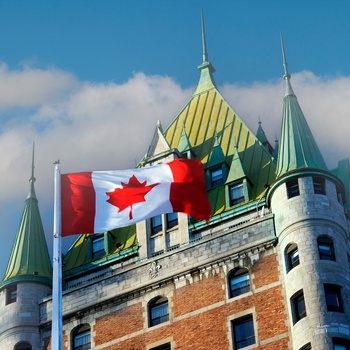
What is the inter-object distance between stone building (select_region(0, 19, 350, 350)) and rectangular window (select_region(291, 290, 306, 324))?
0.05m

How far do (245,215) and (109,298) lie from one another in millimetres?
8028

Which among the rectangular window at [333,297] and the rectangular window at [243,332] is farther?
the rectangular window at [243,332]

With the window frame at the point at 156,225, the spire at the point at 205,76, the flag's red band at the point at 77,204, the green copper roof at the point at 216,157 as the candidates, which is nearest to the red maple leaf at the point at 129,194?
the flag's red band at the point at 77,204

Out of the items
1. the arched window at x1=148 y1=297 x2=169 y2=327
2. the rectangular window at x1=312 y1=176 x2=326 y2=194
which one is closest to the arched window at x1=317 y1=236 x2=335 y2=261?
the rectangular window at x1=312 y1=176 x2=326 y2=194

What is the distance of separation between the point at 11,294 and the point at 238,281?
12619 millimetres

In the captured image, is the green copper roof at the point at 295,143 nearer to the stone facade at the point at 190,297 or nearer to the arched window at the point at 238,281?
the stone facade at the point at 190,297

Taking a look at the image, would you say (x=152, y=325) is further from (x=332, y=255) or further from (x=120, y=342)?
(x=332, y=255)

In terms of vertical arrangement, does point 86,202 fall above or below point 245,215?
below

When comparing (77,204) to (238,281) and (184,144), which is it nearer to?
(238,281)

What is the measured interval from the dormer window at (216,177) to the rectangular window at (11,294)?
1201cm

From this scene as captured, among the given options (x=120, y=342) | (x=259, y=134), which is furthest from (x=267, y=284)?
(x=259, y=134)

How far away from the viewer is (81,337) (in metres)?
65.6

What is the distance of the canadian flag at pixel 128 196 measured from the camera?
5434cm

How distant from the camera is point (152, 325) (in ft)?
209
